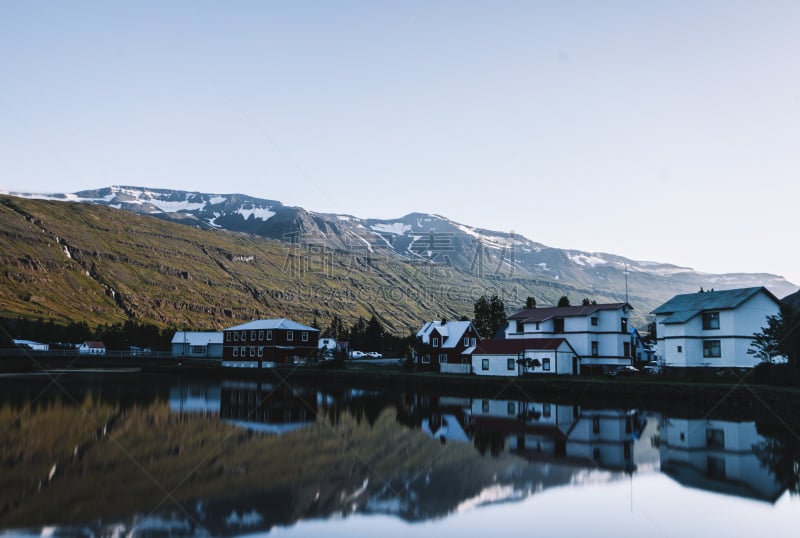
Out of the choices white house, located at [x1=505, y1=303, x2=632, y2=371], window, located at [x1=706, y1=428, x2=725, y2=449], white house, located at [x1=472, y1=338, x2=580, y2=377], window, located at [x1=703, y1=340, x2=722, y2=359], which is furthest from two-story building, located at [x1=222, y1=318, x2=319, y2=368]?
window, located at [x1=706, y1=428, x2=725, y2=449]

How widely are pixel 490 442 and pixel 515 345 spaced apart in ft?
129

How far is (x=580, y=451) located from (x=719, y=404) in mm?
22727

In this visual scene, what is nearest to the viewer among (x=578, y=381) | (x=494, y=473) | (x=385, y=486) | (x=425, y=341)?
(x=385, y=486)

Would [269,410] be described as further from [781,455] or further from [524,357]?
[524,357]

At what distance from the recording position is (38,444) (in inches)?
966

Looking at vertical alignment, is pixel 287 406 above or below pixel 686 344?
below

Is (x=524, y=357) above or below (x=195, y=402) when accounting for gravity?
above

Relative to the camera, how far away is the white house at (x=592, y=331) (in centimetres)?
6744

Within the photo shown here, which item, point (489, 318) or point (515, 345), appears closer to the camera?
point (515, 345)

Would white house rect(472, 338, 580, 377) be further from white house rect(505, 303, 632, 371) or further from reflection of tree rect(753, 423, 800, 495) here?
reflection of tree rect(753, 423, 800, 495)

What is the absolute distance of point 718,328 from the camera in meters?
56.2

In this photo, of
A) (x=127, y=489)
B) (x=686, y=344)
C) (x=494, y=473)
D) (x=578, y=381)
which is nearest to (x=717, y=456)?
(x=494, y=473)

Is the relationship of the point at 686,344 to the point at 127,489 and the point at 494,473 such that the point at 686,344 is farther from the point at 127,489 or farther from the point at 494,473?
the point at 127,489

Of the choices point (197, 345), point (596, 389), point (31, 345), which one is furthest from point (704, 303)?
point (31, 345)
